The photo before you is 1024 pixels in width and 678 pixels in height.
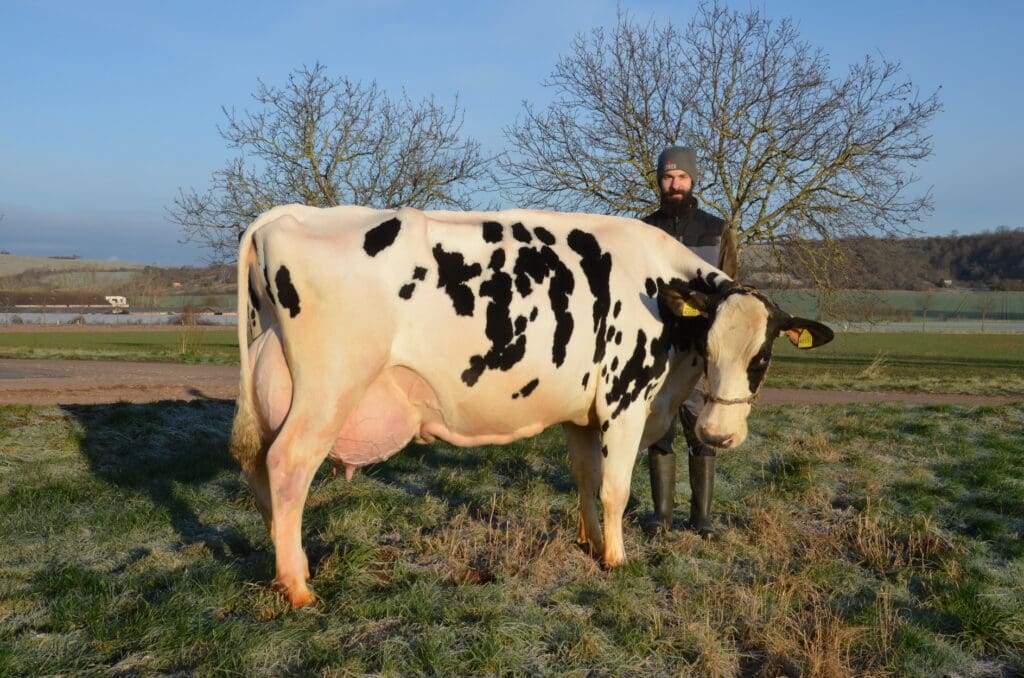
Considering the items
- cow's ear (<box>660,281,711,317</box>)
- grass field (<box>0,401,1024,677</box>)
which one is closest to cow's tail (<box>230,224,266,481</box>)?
grass field (<box>0,401,1024,677</box>)

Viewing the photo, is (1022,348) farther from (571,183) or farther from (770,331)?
(770,331)

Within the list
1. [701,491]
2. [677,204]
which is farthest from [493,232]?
[701,491]

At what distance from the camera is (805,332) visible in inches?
226

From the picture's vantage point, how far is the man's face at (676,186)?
22.1 ft

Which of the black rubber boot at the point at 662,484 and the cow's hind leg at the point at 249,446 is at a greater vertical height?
the cow's hind leg at the point at 249,446

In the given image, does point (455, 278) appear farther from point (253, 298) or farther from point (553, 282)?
point (253, 298)

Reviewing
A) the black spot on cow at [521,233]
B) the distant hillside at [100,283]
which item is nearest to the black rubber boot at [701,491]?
the black spot on cow at [521,233]

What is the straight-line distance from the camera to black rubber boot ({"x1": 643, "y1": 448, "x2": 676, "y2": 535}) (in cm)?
672

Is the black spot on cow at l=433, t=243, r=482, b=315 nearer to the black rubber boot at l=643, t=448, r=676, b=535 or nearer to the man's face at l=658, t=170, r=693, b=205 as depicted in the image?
the man's face at l=658, t=170, r=693, b=205

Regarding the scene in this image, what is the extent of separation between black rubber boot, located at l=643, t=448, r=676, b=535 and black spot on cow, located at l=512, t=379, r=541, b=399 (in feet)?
6.29

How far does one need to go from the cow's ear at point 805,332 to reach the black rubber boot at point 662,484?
60.2 inches

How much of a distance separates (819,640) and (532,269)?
2.60m

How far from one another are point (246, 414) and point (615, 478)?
239 cm

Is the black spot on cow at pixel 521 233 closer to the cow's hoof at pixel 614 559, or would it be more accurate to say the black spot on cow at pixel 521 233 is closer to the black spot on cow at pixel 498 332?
the black spot on cow at pixel 498 332
